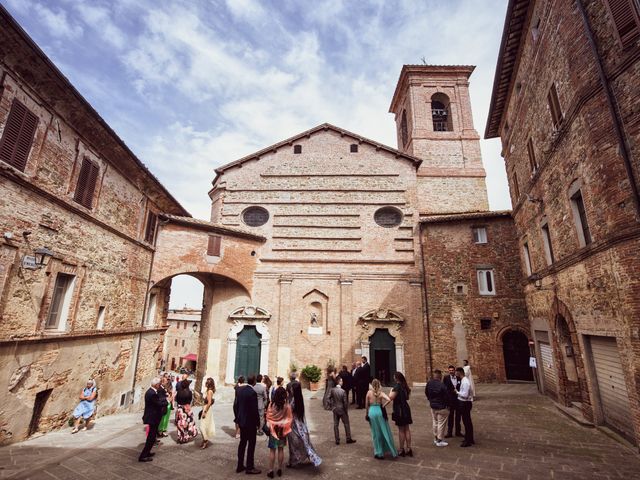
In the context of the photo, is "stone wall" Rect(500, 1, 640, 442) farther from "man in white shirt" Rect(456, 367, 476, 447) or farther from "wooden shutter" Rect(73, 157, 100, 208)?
"wooden shutter" Rect(73, 157, 100, 208)

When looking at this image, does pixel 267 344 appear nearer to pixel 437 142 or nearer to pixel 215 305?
pixel 215 305

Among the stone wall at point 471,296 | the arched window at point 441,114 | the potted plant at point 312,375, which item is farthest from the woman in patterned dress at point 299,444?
the arched window at point 441,114

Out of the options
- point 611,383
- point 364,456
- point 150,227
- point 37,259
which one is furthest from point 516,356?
point 37,259

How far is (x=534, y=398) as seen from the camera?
1123 cm

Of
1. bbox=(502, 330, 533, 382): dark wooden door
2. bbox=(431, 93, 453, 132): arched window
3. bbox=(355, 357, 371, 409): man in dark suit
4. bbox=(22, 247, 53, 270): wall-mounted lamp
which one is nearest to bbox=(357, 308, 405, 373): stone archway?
bbox=(355, 357, 371, 409): man in dark suit

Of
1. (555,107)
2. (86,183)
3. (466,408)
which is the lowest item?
(466,408)

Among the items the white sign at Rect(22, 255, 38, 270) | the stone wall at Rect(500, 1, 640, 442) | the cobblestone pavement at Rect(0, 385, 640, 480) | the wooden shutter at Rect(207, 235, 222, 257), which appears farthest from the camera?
the wooden shutter at Rect(207, 235, 222, 257)

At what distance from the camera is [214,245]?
14.9 m

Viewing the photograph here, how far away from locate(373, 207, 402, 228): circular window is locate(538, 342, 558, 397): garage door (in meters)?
8.11

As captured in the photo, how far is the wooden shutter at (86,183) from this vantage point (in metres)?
9.51

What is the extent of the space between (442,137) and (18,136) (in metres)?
21.1

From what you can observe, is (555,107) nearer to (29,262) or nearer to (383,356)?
(383,356)

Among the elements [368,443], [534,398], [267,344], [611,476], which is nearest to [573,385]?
[534,398]

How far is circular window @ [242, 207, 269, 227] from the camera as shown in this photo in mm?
17406
